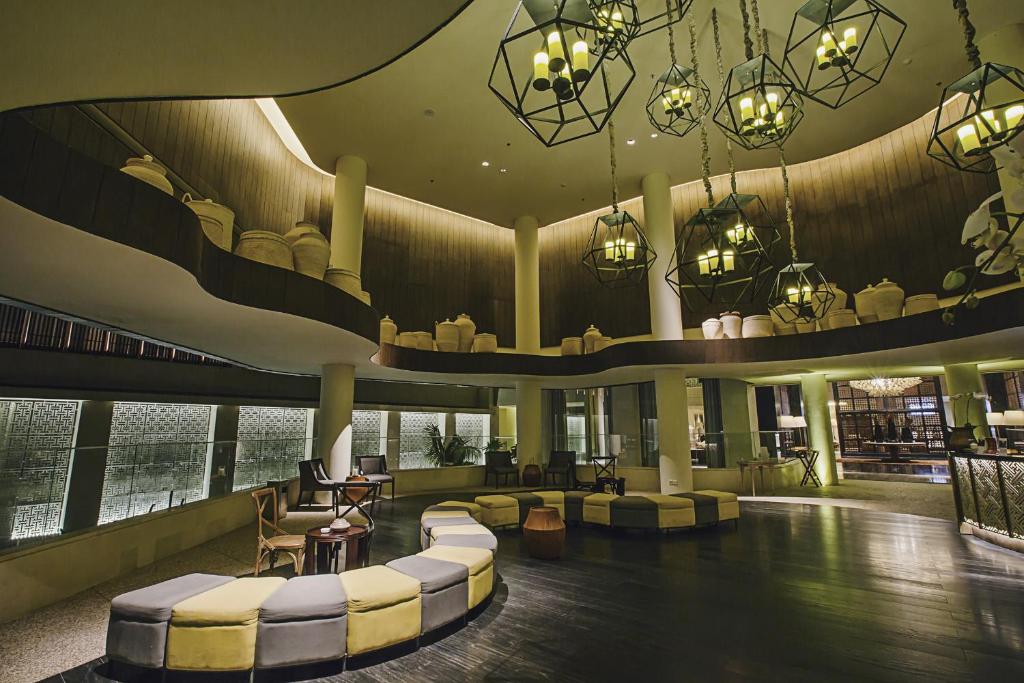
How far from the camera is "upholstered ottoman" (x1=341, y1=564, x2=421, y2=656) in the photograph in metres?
3.29

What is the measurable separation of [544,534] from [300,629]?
3.13m

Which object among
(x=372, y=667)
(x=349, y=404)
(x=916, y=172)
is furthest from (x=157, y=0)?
(x=916, y=172)

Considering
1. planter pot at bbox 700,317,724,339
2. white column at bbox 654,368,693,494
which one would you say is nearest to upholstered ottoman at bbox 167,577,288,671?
white column at bbox 654,368,693,494

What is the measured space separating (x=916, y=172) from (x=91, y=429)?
16.6 m

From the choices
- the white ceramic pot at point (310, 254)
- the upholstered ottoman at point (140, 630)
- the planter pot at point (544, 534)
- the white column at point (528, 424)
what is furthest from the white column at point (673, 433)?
the upholstered ottoman at point (140, 630)

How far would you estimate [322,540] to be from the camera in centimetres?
453

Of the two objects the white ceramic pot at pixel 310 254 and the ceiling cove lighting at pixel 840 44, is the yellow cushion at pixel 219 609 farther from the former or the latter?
the ceiling cove lighting at pixel 840 44

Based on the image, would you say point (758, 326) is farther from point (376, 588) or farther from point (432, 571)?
point (376, 588)

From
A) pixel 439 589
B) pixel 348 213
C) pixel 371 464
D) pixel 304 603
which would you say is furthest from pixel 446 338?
pixel 304 603

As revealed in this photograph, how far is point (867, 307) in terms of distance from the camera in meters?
9.12

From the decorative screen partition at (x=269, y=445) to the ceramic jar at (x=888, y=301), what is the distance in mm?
11381

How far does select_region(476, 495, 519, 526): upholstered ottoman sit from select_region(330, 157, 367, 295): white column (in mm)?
5592

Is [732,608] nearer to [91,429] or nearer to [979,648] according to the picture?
[979,648]

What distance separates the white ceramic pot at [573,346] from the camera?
12.1m
